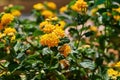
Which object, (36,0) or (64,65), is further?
(36,0)

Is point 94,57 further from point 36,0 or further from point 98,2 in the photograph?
point 36,0

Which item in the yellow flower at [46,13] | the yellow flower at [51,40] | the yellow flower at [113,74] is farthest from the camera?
the yellow flower at [46,13]

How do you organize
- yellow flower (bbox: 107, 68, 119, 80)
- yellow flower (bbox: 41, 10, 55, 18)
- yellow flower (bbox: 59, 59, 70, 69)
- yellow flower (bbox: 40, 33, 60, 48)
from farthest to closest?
yellow flower (bbox: 41, 10, 55, 18) → yellow flower (bbox: 59, 59, 70, 69) → yellow flower (bbox: 107, 68, 119, 80) → yellow flower (bbox: 40, 33, 60, 48)

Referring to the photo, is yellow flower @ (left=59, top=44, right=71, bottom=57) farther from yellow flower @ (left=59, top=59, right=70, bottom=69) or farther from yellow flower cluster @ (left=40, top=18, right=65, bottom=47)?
yellow flower @ (left=59, top=59, right=70, bottom=69)

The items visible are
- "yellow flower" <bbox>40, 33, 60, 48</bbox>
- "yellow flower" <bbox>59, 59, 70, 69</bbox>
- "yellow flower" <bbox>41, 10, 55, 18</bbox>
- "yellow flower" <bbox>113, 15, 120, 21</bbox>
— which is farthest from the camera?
"yellow flower" <bbox>41, 10, 55, 18</bbox>

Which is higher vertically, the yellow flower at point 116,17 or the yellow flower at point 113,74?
the yellow flower at point 116,17

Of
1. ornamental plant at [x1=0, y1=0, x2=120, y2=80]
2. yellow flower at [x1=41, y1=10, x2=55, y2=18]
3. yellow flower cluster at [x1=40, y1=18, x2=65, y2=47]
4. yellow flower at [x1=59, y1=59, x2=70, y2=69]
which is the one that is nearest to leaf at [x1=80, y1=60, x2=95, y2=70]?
ornamental plant at [x1=0, y1=0, x2=120, y2=80]

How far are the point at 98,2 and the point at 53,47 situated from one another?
1.55ft

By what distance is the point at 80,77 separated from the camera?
6.45 feet

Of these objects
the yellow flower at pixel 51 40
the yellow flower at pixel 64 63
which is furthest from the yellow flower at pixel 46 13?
the yellow flower at pixel 51 40

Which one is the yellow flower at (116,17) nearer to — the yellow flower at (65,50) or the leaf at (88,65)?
the leaf at (88,65)

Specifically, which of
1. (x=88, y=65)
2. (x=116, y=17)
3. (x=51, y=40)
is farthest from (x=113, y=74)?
(x=116, y=17)

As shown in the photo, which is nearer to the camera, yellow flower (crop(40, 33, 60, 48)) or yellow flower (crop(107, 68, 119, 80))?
yellow flower (crop(40, 33, 60, 48))

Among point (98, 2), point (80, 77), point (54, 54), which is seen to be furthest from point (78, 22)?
point (54, 54)
